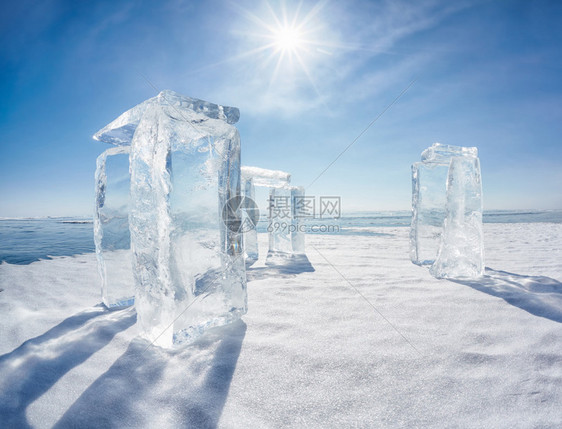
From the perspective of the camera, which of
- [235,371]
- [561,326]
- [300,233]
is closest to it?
[235,371]

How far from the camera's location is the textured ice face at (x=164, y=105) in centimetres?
171

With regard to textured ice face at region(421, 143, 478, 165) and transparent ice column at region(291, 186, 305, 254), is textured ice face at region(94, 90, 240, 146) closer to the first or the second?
textured ice face at region(421, 143, 478, 165)

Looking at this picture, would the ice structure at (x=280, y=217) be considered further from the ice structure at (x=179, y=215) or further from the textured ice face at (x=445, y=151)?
the ice structure at (x=179, y=215)

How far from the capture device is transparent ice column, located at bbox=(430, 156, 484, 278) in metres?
3.27

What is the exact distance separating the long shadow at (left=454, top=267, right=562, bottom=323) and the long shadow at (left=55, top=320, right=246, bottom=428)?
8.02ft

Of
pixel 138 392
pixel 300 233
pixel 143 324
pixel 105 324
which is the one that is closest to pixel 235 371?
pixel 138 392

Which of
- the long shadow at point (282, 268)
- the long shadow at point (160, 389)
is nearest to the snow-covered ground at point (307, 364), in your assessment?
the long shadow at point (160, 389)

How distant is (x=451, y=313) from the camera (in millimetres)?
2143

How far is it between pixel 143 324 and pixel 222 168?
123 cm

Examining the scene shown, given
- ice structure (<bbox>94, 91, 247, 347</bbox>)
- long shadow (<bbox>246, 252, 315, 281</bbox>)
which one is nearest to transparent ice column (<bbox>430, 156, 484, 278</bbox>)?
long shadow (<bbox>246, 252, 315, 281</bbox>)

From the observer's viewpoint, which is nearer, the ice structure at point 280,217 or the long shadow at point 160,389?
the long shadow at point 160,389

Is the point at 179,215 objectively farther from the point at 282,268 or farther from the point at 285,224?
the point at 285,224

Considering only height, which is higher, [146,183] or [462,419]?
[146,183]

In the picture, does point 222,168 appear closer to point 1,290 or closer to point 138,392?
point 138,392
